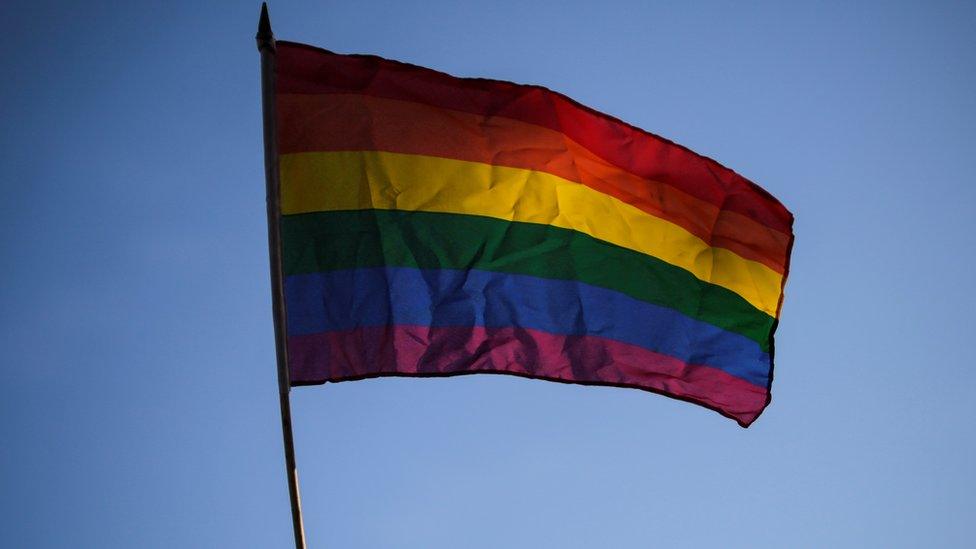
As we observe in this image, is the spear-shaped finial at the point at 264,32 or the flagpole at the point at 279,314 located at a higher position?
the spear-shaped finial at the point at 264,32

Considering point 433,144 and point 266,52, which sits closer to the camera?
point 266,52

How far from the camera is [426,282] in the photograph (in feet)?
29.6

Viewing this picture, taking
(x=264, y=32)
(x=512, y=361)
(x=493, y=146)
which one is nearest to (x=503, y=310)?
(x=512, y=361)

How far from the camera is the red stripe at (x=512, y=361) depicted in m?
8.45

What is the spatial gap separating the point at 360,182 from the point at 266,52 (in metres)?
1.40

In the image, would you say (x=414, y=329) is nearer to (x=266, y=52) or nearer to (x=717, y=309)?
(x=266, y=52)

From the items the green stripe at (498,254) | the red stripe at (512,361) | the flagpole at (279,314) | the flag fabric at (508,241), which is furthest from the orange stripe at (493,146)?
the red stripe at (512,361)

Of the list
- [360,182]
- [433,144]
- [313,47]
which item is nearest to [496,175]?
[433,144]

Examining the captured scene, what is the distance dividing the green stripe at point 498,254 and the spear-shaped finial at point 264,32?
139 cm

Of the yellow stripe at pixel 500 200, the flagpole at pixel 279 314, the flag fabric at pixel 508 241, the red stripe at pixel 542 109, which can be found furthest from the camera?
the red stripe at pixel 542 109

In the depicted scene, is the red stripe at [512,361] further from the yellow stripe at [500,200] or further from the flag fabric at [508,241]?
the yellow stripe at [500,200]

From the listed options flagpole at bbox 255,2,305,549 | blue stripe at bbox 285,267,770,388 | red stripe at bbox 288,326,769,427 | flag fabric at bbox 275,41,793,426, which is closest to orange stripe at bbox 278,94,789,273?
flag fabric at bbox 275,41,793,426

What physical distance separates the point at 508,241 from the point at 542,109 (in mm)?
1240

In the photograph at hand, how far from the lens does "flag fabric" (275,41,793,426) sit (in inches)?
346
